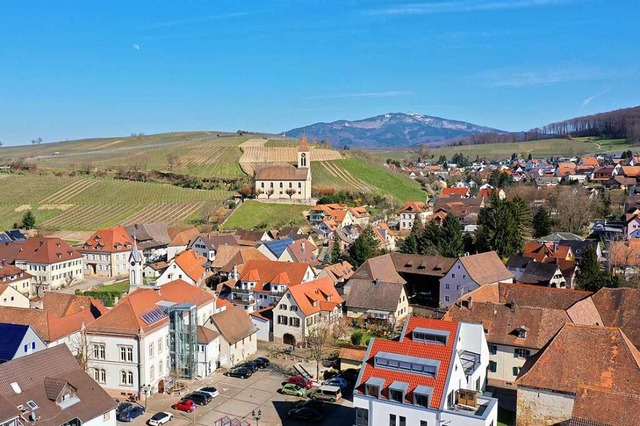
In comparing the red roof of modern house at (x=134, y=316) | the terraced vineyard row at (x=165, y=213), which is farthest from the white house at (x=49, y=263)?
the red roof of modern house at (x=134, y=316)

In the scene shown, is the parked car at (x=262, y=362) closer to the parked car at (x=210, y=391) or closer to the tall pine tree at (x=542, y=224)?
the parked car at (x=210, y=391)

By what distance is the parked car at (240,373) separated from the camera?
38959 millimetres

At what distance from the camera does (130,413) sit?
32562mm

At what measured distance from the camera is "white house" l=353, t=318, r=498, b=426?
26109mm

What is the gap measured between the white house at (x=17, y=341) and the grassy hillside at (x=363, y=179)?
9366 cm

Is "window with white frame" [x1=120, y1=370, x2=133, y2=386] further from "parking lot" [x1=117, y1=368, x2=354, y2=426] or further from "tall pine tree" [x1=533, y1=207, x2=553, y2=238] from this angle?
"tall pine tree" [x1=533, y1=207, x2=553, y2=238]

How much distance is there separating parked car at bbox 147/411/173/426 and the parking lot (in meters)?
0.38

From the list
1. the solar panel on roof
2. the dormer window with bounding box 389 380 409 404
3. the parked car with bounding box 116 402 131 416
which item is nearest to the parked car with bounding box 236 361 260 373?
the solar panel on roof

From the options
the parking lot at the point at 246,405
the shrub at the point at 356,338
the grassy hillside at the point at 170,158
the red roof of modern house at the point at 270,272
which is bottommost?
the parking lot at the point at 246,405

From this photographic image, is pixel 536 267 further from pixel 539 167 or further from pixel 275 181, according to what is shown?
pixel 539 167

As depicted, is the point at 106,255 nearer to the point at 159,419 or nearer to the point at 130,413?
the point at 130,413

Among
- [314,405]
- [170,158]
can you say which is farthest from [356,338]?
[170,158]

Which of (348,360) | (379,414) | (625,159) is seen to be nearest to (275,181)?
(348,360)

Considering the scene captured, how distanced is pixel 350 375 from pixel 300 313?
923 cm
